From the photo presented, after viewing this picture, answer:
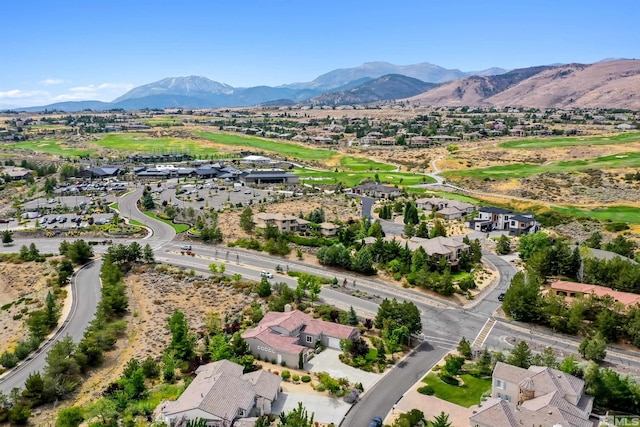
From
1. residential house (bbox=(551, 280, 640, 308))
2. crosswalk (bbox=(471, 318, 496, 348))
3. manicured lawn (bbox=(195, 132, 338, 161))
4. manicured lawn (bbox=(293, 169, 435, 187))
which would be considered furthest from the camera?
manicured lawn (bbox=(195, 132, 338, 161))

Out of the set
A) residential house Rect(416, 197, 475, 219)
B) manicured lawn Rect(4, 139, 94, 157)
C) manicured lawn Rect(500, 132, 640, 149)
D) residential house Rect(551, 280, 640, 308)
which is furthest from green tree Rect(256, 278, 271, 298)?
manicured lawn Rect(4, 139, 94, 157)

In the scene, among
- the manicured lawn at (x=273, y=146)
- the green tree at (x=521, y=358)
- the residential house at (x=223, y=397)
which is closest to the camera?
the residential house at (x=223, y=397)

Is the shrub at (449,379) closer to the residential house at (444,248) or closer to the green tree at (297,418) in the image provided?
the green tree at (297,418)

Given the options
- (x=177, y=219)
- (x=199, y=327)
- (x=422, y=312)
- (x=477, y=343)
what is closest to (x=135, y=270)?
(x=199, y=327)

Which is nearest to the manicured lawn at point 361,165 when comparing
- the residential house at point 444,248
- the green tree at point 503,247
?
the green tree at point 503,247

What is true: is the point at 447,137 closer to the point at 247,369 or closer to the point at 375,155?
the point at 375,155

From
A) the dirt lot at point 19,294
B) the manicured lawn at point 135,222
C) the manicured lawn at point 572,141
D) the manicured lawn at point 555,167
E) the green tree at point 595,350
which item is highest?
the manicured lawn at point 572,141

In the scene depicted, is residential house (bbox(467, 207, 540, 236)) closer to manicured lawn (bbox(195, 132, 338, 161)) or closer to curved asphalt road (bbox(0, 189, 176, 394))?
curved asphalt road (bbox(0, 189, 176, 394))
